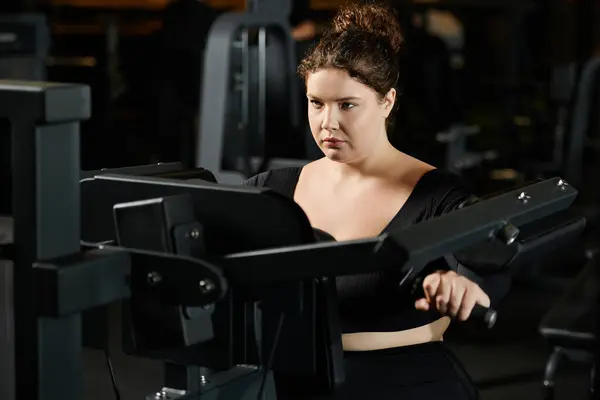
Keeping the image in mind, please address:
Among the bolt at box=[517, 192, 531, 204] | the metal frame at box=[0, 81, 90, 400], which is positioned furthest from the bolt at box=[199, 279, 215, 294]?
the bolt at box=[517, 192, 531, 204]

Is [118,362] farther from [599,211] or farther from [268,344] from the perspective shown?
[599,211]

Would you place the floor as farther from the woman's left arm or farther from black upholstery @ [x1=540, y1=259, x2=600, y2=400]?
the woman's left arm

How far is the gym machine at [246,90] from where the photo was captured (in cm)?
425

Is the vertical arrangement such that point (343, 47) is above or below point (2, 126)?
above

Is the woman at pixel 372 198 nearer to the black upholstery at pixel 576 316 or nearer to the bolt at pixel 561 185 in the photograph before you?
the bolt at pixel 561 185

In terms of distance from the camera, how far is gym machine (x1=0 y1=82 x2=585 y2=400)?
1.13 m

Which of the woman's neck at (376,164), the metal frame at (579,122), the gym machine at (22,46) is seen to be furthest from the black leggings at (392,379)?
the metal frame at (579,122)

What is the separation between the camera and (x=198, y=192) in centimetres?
123

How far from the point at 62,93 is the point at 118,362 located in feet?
2.16

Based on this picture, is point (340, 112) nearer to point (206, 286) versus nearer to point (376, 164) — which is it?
point (376, 164)

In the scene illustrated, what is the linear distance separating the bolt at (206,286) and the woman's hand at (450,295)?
28 cm

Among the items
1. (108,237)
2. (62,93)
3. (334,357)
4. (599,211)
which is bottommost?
(599,211)

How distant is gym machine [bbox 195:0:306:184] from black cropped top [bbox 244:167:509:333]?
2.25 metres

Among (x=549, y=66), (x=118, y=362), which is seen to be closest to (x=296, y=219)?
(x=118, y=362)
